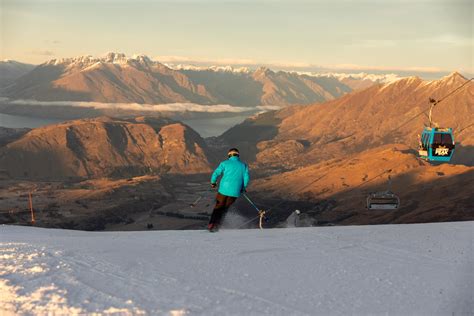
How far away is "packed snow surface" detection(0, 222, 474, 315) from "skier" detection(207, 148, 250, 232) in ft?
6.81

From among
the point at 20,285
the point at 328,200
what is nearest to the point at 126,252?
the point at 20,285

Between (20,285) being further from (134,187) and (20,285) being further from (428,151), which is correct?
(134,187)

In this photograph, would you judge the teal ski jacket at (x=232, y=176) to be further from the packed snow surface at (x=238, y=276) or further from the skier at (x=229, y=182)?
the packed snow surface at (x=238, y=276)

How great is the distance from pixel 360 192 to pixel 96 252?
143 meters

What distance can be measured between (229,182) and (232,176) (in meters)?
0.18

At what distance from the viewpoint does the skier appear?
15016mm

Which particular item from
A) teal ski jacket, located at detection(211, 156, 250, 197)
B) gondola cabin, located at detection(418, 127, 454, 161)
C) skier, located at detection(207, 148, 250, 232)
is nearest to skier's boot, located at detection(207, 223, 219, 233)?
skier, located at detection(207, 148, 250, 232)

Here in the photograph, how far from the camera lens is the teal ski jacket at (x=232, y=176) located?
15.0m

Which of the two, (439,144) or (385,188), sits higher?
(439,144)

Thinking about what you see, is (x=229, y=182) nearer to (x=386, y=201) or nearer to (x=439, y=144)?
(x=439, y=144)

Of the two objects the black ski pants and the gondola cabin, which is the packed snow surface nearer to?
the black ski pants

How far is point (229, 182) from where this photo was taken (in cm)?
1510

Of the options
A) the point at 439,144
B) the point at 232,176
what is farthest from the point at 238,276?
the point at 439,144

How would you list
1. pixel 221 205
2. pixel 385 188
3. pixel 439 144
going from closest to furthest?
pixel 221 205 → pixel 439 144 → pixel 385 188
